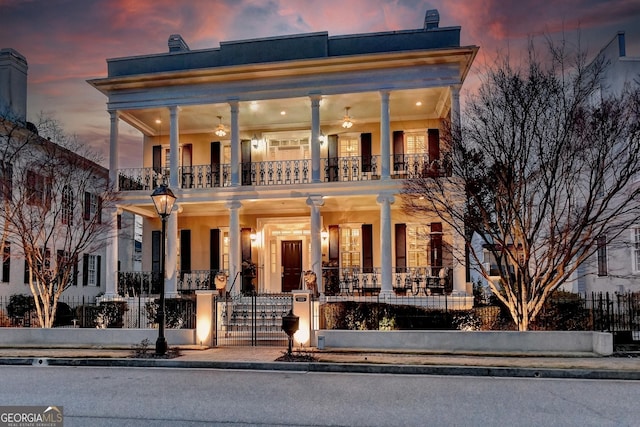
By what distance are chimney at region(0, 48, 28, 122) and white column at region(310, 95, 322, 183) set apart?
1257cm

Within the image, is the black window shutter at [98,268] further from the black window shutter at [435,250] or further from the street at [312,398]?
the street at [312,398]

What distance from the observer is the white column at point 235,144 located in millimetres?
19344

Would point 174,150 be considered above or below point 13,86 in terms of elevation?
below

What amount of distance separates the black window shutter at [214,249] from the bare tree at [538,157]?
11238mm

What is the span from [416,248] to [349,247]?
8.62 feet

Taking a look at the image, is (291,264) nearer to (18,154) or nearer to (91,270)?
(18,154)

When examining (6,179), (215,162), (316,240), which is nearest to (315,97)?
(316,240)

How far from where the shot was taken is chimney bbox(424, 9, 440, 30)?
62.5 feet

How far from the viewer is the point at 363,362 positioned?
10.8m

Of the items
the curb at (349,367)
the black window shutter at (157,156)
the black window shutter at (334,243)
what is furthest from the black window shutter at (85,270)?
the curb at (349,367)

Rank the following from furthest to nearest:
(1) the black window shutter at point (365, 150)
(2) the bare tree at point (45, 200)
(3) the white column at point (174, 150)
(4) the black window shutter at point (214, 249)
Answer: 1. (4) the black window shutter at point (214, 249)
2. (1) the black window shutter at point (365, 150)
3. (3) the white column at point (174, 150)
4. (2) the bare tree at point (45, 200)

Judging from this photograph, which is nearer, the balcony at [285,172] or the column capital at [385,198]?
the column capital at [385,198]

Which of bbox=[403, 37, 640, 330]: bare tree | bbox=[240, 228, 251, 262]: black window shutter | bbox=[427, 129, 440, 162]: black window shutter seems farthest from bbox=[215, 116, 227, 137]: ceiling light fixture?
bbox=[403, 37, 640, 330]: bare tree

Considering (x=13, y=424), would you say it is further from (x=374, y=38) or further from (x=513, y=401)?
(x=374, y=38)
